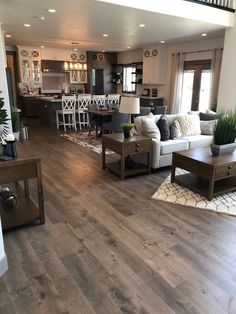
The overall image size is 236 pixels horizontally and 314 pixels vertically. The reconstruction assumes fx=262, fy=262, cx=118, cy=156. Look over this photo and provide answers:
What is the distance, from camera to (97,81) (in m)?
11.6

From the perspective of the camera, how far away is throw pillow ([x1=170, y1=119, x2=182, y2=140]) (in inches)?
191

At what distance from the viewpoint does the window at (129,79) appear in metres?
11.0

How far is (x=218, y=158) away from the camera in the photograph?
367 cm

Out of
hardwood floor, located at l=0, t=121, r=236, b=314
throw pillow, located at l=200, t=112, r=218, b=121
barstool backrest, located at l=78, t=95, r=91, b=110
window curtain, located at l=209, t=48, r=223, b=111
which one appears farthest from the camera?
barstool backrest, located at l=78, t=95, r=91, b=110

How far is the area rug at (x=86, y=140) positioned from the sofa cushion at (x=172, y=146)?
5.18 feet

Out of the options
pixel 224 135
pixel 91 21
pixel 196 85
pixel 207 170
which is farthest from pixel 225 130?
pixel 196 85

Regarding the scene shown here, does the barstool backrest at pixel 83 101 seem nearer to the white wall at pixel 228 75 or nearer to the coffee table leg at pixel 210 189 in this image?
the white wall at pixel 228 75

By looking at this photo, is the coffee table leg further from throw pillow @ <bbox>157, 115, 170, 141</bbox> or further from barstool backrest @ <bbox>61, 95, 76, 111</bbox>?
barstool backrest @ <bbox>61, 95, 76, 111</bbox>

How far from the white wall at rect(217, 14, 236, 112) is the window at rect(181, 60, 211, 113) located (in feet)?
5.72

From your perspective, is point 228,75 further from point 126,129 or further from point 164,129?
point 126,129

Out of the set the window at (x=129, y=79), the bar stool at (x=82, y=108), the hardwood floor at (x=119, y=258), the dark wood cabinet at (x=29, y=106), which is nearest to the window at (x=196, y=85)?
the window at (x=129, y=79)

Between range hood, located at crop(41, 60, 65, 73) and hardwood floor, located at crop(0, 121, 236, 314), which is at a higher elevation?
range hood, located at crop(41, 60, 65, 73)

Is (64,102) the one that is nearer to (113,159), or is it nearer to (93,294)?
(113,159)

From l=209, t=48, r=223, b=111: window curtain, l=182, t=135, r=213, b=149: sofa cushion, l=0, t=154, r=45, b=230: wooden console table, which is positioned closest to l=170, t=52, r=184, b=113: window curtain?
l=209, t=48, r=223, b=111: window curtain
